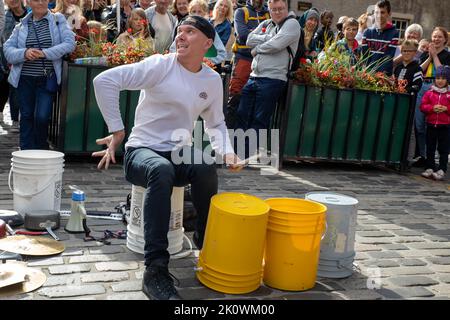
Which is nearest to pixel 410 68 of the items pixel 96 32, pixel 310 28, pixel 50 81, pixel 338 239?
pixel 310 28

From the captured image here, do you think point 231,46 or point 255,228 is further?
point 231,46

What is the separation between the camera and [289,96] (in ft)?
25.7

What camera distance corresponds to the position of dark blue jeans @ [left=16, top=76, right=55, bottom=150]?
694 centimetres

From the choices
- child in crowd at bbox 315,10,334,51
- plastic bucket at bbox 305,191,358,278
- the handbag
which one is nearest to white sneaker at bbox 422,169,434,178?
child in crowd at bbox 315,10,334,51

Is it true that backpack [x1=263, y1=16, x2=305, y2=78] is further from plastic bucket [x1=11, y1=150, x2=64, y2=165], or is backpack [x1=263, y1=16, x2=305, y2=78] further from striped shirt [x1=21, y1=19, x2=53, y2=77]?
plastic bucket [x1=11, y1=150, x2=64, y2=165]

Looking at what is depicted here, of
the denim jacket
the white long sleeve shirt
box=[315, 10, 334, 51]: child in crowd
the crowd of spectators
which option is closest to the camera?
the white long sleeve shirt

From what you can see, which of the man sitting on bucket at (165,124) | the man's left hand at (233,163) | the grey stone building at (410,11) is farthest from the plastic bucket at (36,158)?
the grey stone building at (410,11)

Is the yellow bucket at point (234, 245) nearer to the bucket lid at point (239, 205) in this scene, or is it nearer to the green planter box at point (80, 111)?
the bucket lid at point (239, 205)

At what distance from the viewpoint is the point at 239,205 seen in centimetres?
384

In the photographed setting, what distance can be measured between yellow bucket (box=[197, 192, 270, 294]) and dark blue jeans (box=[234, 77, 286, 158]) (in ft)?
13.3

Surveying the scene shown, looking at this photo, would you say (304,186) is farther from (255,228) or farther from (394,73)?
(255,228)

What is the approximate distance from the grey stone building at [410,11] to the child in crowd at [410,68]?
37.3 ft
